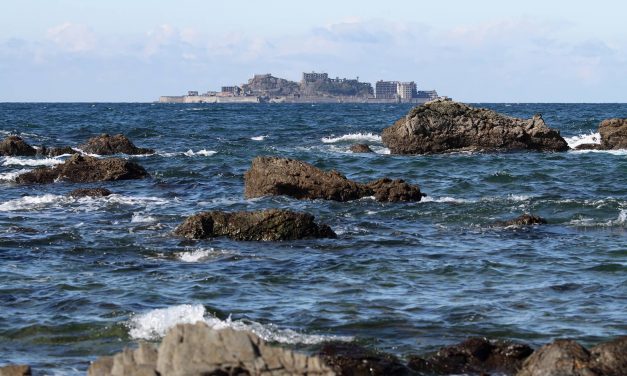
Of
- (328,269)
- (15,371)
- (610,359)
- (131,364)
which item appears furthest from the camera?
(328,269)

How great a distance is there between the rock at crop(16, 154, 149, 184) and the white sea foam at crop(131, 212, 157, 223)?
8.21m

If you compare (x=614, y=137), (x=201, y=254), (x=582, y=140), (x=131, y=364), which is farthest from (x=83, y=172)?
(x=582, y=140)

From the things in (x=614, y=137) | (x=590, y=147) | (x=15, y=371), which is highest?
(x=15, y=371)

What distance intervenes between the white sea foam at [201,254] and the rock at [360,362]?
22.9ft

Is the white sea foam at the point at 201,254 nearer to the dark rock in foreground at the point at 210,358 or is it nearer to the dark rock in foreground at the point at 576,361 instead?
the dark rock in foreground at the point at 576,361

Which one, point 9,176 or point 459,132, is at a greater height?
point 459,132

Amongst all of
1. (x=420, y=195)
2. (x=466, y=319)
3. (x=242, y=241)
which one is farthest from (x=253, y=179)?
(x=466, y=319)

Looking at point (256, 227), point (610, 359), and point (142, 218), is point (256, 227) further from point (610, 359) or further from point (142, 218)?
point (610, 359)

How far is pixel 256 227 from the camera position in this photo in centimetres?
2009

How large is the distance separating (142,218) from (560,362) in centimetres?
1502

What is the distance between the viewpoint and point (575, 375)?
9.81 meters

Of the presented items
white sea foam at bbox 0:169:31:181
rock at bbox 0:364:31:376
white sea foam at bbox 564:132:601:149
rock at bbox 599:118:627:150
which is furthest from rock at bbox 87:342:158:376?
white sea foam at bbox 564:132:601:149

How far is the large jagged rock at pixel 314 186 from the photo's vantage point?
2603cm

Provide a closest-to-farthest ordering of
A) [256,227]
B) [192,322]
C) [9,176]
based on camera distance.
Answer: [192,322] < [256,227] < [9,176]
